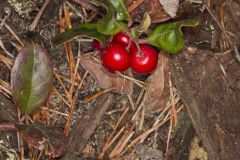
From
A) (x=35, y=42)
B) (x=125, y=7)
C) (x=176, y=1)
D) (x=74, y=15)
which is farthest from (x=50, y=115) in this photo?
(x=176, y=1)

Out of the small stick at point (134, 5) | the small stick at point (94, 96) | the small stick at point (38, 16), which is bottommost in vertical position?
the small stick at point (94, 96)

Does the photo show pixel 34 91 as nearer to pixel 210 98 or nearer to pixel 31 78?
pixel 31 78

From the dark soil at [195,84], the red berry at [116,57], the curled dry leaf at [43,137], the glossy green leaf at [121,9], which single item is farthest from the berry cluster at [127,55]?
the curled dry leaf at [43,137]

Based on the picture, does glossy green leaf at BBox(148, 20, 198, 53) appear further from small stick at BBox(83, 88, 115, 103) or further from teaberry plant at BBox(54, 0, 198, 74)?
small stick at BBox(83, 88, 115, 103)

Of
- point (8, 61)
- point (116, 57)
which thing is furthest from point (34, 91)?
point (116, 57)

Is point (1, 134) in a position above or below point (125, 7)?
below

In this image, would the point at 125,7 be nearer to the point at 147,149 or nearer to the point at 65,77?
the point at 65,77

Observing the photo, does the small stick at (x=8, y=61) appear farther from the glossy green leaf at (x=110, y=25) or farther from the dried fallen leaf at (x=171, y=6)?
the dried fallen leaf at (x=171, y=6)
